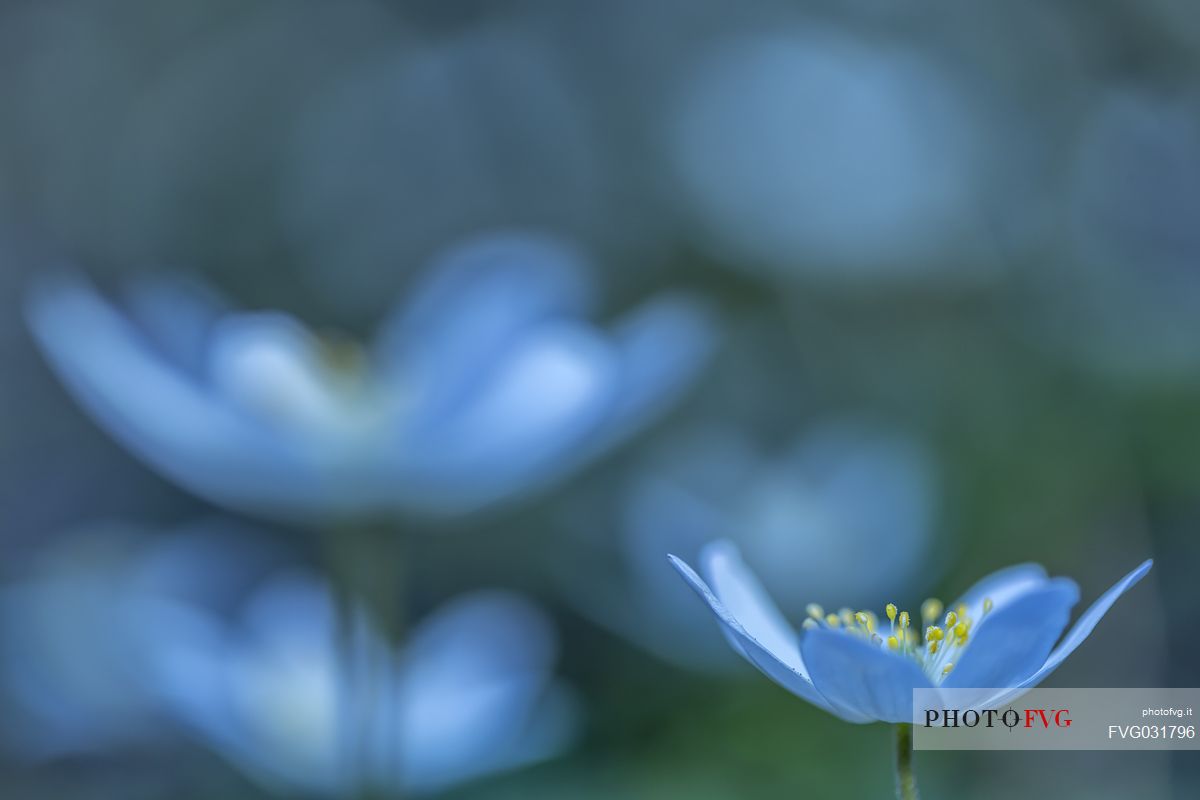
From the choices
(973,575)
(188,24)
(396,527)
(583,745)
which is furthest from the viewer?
(188,24)

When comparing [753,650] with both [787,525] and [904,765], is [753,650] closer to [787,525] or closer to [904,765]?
[904,765]

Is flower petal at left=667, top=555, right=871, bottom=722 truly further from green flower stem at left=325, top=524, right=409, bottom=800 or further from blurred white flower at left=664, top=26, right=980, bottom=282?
blurred white flower at left=664, top=26, right=980, bottom=282

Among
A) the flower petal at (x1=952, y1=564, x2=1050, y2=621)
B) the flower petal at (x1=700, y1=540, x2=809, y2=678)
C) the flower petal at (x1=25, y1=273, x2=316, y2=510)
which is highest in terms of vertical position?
the flower petal at (x1=25, y1=273, x2=316, y2=510)

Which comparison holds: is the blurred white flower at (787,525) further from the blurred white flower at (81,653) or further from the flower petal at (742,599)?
the flower petal at (742,599)

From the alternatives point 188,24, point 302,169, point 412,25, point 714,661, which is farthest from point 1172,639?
point 188,24

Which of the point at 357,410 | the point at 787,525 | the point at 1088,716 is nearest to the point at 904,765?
the point at 1088,716

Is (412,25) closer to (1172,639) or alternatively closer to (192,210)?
(192,210)

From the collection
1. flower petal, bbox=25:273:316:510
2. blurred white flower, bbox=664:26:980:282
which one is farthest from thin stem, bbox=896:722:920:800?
blurred white flower, bbox=664:26:980:282
